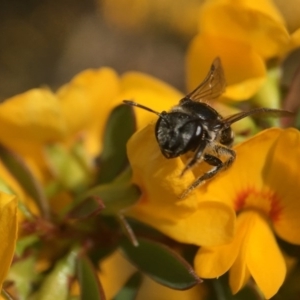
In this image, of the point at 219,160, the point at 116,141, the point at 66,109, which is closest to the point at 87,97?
the point at 66,109

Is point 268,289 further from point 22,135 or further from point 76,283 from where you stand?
point 22,135

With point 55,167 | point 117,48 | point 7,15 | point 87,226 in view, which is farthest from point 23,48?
point 87,226

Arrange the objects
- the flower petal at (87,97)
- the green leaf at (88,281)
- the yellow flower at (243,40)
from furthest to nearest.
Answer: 1. the flower petal at (87,97)
2. the yellow flower at (243,40)
3. the green leaf at (88,281)

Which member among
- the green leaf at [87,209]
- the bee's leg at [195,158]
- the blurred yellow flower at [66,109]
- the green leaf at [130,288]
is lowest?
the green leaf at [130,288]

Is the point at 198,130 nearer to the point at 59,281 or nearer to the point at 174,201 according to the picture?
the point at 174,201

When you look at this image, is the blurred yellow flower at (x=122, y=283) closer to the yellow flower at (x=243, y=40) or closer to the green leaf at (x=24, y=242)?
the green leaf at (x=24, y=242)

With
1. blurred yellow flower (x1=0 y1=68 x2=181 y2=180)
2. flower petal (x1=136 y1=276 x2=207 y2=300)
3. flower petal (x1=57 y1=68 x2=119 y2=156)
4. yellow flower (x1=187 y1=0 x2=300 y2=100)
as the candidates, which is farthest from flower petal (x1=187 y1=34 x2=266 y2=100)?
flower petal (x1=136 y1=276 x2=207 y2=300)

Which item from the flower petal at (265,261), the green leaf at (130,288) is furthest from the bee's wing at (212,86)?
the green leaf at (130,288)

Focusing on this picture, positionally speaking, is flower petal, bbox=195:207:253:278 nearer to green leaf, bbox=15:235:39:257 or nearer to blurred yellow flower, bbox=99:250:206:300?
blurred yellow flower, bbox=99:250:206:300
